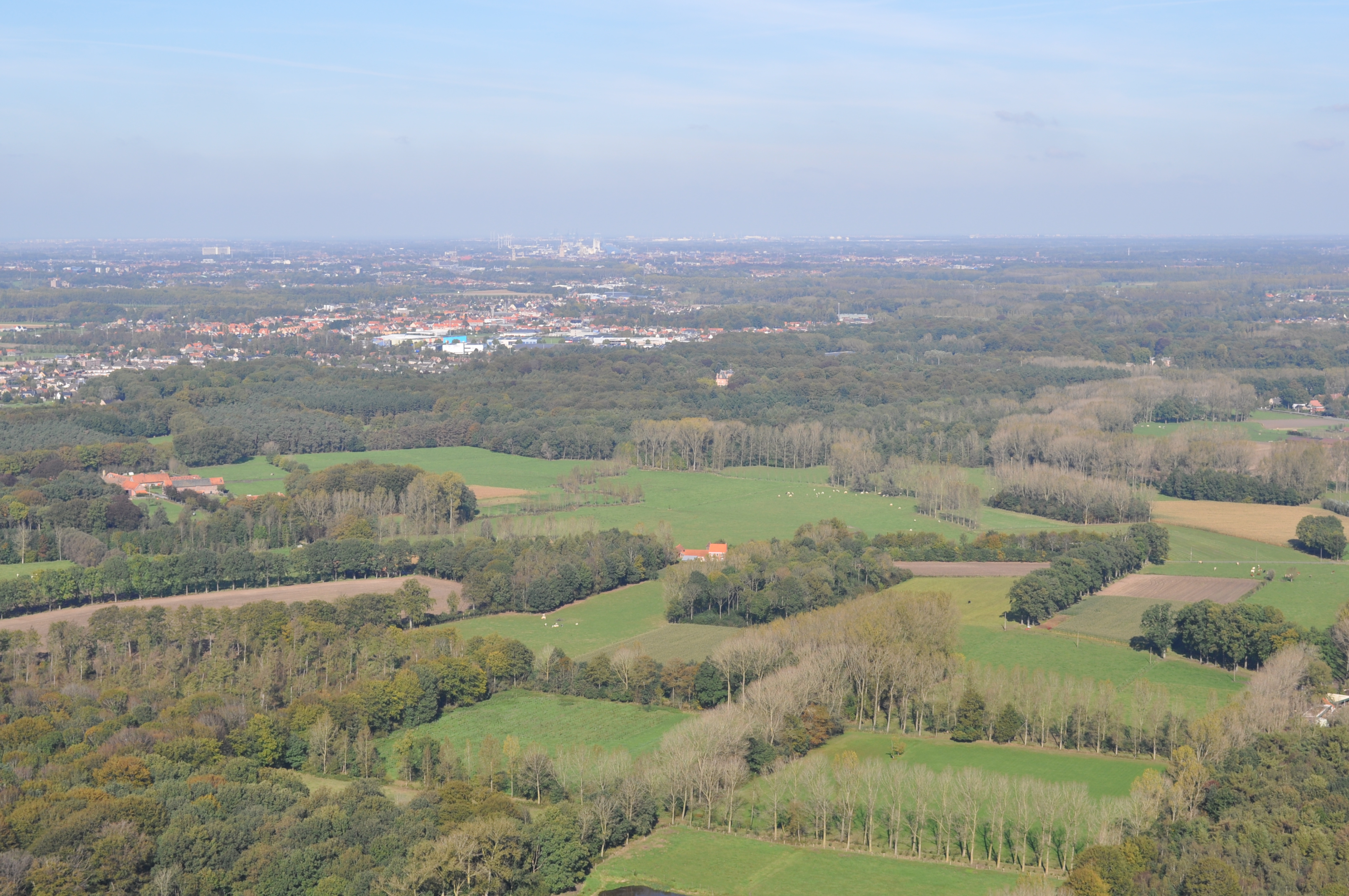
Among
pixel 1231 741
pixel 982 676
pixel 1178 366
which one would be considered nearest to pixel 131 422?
pixel 982 676

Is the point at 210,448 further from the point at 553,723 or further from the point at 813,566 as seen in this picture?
the point at 553,723

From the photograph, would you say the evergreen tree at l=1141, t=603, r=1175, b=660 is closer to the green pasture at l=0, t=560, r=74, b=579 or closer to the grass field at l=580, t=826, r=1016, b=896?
the grass field at l=580, t=826, r=1016, b=896

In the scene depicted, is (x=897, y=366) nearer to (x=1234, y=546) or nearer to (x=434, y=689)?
(x=1234, y=546)

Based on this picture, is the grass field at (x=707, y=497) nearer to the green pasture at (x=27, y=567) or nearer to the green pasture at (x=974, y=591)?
the green pasture at (x=974, y=591)

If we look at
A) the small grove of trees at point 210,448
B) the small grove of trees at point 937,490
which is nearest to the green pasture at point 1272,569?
the small grove of trees at point 937,490

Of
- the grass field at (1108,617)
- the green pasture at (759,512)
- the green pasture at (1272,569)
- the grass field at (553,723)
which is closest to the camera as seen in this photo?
the grass field at (553,723)
